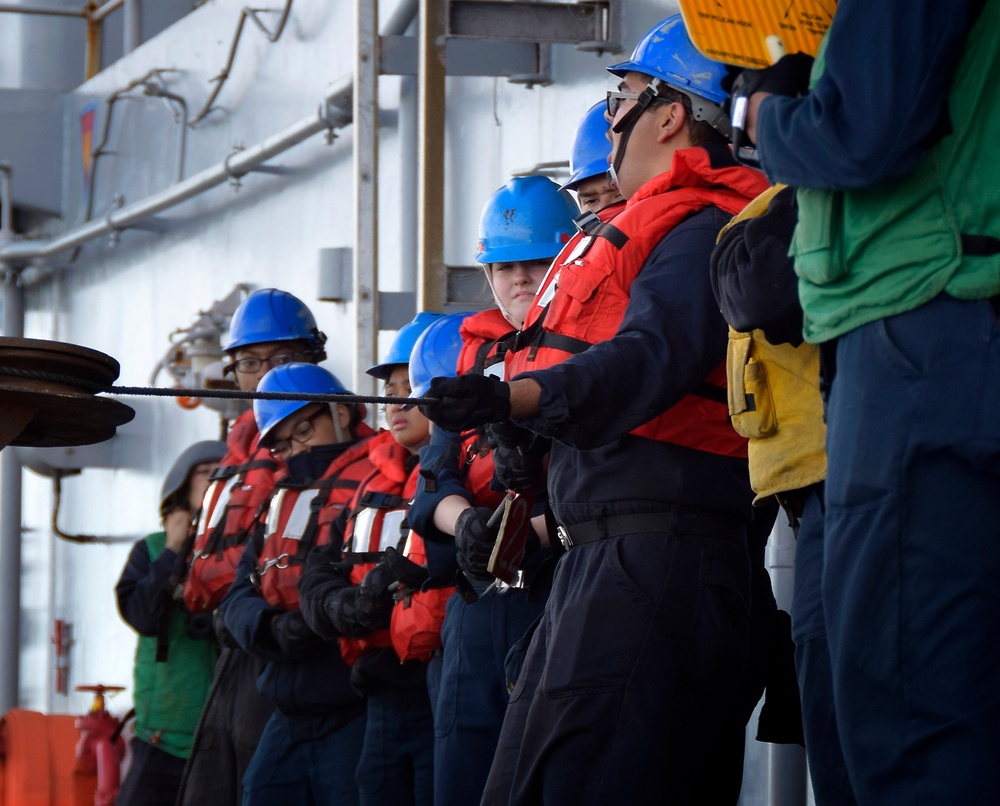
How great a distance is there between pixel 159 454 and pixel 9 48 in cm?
427

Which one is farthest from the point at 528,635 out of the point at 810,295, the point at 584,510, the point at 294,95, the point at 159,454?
the point at 159,454

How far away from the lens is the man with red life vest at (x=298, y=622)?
15.1ft

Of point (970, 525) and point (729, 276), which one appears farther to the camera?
point (729, 276)

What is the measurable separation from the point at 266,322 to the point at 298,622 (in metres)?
1.91

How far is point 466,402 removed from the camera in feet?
8.10

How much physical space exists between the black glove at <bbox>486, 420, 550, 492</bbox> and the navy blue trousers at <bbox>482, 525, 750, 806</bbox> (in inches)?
9.4

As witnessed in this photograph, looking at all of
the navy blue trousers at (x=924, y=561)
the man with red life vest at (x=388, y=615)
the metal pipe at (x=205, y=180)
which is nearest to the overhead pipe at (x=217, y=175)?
the metal pipe at (x=205, y=180)

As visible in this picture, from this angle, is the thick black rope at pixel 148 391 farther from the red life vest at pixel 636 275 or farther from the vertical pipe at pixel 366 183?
the vertical pipe at pixel 366 183

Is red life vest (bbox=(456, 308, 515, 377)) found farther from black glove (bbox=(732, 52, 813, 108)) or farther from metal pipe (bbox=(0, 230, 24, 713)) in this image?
metal pipe (bbox=(0, 230, 24, 713))

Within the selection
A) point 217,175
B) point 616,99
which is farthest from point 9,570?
point 616,99

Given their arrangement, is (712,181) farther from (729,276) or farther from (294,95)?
(294,95)

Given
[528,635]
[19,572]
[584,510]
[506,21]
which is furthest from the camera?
[19,572]

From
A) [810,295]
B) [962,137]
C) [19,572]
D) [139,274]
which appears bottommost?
[19,572]

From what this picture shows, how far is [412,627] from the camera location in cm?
405
